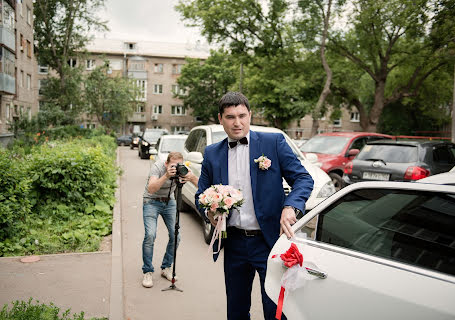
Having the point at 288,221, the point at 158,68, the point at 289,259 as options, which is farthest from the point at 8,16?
the point at 158,68

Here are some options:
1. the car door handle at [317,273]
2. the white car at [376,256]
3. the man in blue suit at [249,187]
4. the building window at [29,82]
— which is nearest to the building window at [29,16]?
the building window at [29,82]

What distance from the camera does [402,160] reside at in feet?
28.8

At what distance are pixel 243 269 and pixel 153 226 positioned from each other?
2449 millimetres

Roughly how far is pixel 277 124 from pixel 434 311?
32730mm

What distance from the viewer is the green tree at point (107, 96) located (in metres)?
34.1

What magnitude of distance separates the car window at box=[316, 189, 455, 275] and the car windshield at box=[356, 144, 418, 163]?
696 cm

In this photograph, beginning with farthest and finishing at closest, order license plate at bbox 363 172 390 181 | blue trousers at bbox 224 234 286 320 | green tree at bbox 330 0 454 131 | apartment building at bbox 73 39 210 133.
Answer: apartment building at bbox 73 39 210 133 < green tree at bbox 330 0 454 131 < license plate at bbox 363 172 390 181 < blue trousers at bbox 224 234 286 320

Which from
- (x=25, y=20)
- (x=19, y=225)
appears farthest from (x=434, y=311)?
(x=25, y=20)

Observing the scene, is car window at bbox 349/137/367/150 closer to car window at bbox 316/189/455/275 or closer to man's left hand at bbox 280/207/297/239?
car window at bbox 316/189/455/275

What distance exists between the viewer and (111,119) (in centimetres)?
3678

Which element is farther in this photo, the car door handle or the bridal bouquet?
the bridal bouquet

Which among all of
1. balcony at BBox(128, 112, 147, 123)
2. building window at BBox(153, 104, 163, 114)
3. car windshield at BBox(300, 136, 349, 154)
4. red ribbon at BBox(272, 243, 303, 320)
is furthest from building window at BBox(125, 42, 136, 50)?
red ribbon at BBox(272, 243, 303, 320)

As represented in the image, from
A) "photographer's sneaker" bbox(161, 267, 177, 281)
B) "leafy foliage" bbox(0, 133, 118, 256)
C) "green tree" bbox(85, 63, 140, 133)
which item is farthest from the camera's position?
"green tree" bbox(85, 63, 140, 133)

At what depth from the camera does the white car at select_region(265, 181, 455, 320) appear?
1.90 m
